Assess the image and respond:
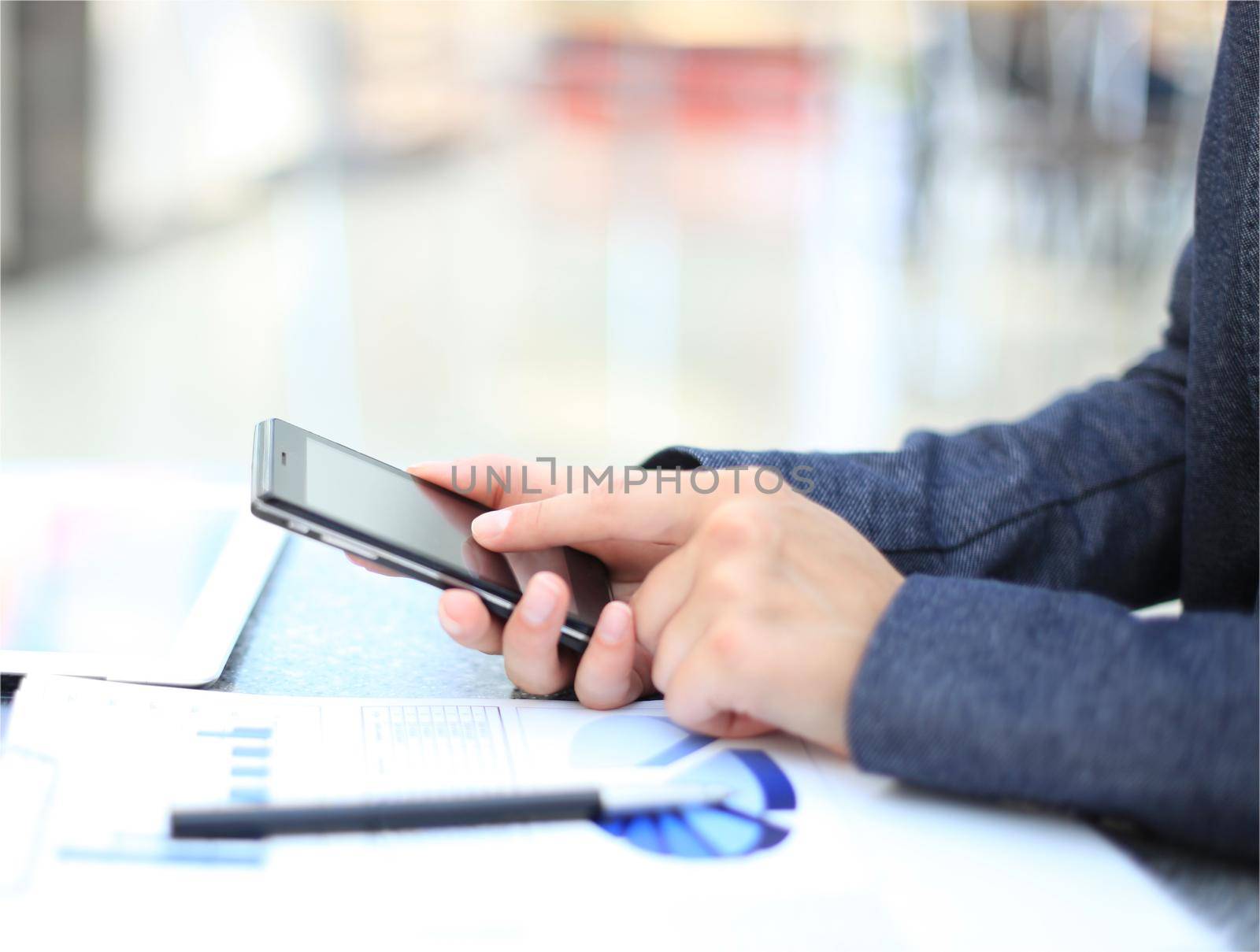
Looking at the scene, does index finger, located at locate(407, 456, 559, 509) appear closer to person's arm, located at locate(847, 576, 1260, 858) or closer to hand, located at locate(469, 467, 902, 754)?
hand, located at locate(469, 467, 902, 754)

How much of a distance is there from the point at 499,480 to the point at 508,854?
24cm

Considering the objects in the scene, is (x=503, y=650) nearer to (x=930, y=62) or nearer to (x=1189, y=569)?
(x=1189, y=569)

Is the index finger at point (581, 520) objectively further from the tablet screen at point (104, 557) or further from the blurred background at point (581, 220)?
the blurred background at point (581, 220)

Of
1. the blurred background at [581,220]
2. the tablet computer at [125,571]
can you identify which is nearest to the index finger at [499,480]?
the tablet computer at [125,571]

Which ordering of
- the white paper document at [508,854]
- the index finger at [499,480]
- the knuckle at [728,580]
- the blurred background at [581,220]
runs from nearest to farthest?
the white paper document at [508,854]
the knuckle at [728,580]
the index finger at [499,480]
the blurred background at [581,220]

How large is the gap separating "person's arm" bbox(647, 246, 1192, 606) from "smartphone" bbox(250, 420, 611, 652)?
0.32 feet

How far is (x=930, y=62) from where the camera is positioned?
129 inches

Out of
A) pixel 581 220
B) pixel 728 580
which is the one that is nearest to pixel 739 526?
pixel 728 580

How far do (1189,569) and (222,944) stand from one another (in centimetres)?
52

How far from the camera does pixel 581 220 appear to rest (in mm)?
3646

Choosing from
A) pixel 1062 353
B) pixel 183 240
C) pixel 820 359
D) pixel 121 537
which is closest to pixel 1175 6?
pixel 1062 353

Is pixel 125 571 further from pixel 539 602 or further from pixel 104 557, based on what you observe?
pixel 539 602

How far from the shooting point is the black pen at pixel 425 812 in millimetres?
362

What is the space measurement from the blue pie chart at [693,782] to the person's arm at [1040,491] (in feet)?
0.48
